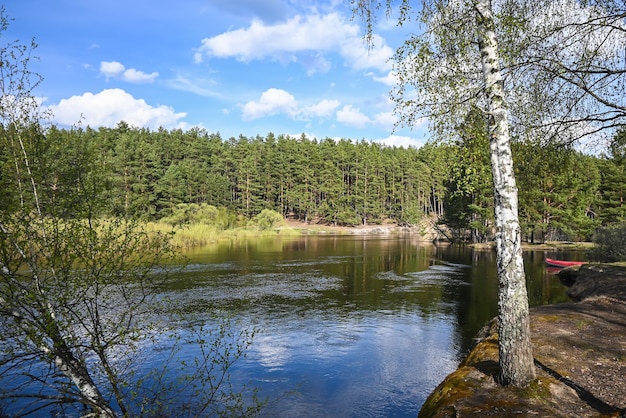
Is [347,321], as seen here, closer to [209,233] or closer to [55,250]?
[55,250]

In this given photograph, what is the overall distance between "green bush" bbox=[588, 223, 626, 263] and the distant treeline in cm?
569

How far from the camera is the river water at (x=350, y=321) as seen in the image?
11.0 m

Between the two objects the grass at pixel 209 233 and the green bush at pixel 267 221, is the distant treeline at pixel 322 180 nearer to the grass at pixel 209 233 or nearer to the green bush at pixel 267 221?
the grass at pixel 209 233

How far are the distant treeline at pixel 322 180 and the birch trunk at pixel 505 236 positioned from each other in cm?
61

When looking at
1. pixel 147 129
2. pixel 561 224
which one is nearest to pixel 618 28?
pixel 561 224

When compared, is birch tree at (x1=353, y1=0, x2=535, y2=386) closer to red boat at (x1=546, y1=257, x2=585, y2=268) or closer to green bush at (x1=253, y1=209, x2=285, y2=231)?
red boat at (x1=546, y1=257, x2=585, y2=268)

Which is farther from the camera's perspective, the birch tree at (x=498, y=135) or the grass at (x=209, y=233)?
the grass at (x=209, y=233)

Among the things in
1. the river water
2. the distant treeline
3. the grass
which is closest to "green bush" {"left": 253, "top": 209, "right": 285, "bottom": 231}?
the grass

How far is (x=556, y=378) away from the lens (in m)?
7.62

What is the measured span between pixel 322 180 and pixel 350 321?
271 ft

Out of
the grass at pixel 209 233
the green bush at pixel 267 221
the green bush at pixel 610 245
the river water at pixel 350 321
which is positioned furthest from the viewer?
the green bush at pixel 267 221

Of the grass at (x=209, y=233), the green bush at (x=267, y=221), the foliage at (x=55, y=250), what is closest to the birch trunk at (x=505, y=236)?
the foliage at (x=55, y=250)

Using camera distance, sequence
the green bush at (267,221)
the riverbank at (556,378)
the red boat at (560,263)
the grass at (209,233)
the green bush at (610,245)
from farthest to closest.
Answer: the green bush at (267,221)
the grass at (209,233)
the red boat at (560,263)
the green bush at (610,245)
the riverbank at (556,378)

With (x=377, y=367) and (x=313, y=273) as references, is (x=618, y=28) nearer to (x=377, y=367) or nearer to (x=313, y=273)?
(x=377, y=367)
